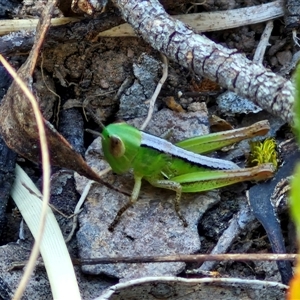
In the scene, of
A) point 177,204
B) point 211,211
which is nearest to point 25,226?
point 177,204

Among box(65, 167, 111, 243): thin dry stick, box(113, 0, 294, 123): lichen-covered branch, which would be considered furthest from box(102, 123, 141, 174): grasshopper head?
box(113, 0, 294, 123): lichen-covered branch

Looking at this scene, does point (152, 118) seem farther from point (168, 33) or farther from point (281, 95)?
point (281, 95)

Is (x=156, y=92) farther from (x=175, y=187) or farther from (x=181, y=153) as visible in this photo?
(x=175, y=187)

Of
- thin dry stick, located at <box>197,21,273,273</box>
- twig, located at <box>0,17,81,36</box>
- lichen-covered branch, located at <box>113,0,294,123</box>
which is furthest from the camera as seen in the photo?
twig, located at <box>0,17,81,36</box>

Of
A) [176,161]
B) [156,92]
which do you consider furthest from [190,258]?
[156,92]

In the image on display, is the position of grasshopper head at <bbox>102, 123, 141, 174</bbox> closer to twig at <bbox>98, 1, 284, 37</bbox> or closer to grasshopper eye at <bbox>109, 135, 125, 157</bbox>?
A: grasshopper eye at <bbox>109, 135, 125, 157</bbox>

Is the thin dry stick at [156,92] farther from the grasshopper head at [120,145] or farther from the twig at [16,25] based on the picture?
the twig at [16,25]
